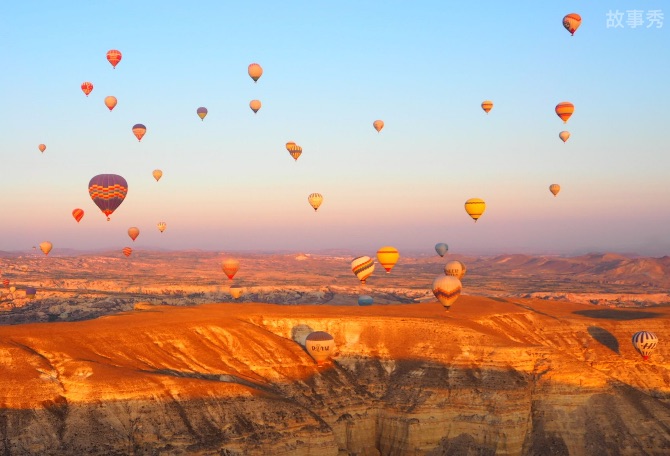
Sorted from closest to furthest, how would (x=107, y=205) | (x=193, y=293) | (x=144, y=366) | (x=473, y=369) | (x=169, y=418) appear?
(x=169, y=418) < (x=144, y=366) < (x=473, y=369) < (x=107, y=205) < (x=193, y=293)

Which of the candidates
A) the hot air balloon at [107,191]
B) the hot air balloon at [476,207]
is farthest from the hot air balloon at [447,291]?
the hot air balloon at [107,191]

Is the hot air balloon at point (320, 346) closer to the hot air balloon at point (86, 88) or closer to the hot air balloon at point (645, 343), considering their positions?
the hot air balloon at point (645, 343)

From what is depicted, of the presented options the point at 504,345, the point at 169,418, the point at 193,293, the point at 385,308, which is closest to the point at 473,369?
the point at 504,345

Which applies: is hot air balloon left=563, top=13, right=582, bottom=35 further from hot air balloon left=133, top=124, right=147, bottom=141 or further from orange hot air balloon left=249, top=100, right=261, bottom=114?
hot air balloon left=133, top=124, right=147, bottom=141

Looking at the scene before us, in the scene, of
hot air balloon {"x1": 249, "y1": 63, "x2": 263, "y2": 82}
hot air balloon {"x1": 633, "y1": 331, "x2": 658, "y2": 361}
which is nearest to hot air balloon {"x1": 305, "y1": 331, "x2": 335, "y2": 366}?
hot air balloon {"x1": 633, "y1": 331, "x2": 658, "y2": 361}

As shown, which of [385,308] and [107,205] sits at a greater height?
[107,205]

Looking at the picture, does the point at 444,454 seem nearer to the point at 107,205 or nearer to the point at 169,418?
the point at 169,418

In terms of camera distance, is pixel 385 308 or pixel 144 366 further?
pixel 385 308
